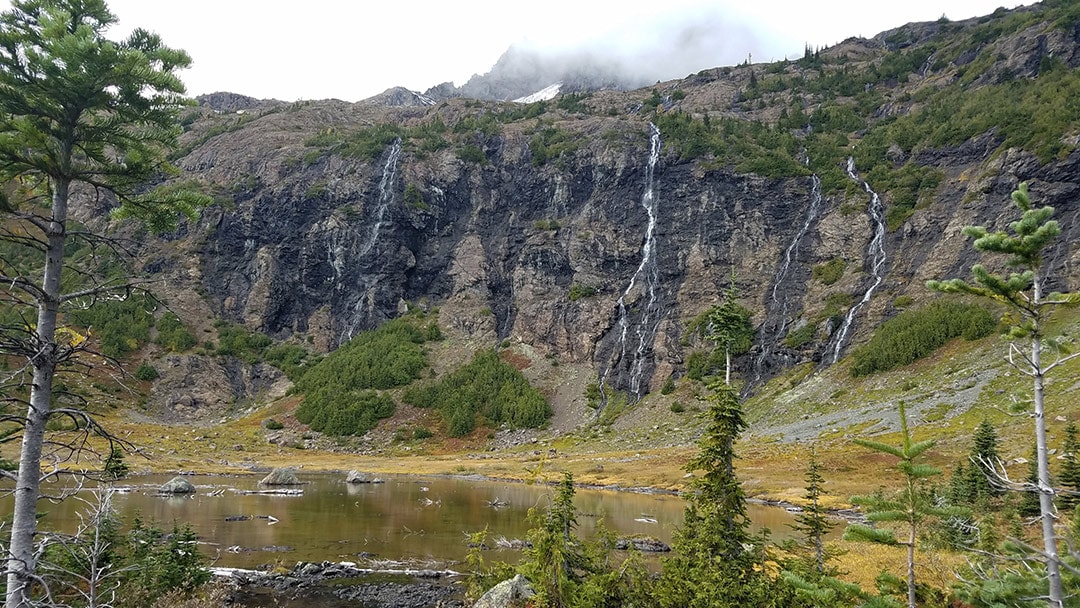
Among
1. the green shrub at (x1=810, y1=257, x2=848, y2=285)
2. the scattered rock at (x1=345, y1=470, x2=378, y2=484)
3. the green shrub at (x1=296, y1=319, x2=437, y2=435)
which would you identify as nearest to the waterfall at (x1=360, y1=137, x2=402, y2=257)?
the green shrub at (x1=296, y1=319, x2=437, y2=435)

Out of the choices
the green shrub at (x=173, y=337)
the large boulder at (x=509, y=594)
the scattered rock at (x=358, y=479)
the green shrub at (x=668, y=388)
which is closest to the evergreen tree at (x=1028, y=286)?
the large boulder at (x=509, y=594)

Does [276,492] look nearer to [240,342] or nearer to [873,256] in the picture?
[240,342]

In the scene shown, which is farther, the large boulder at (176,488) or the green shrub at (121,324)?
the green shrub at (121,324)

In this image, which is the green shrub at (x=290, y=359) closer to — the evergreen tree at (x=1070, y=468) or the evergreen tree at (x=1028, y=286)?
the evergreen tree at (x=1070, y=468)

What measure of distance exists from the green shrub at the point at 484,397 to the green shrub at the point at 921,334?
5311 centimetres

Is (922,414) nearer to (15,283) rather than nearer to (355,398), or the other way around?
(15,283)

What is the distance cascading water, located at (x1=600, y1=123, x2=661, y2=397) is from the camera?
11525 cm

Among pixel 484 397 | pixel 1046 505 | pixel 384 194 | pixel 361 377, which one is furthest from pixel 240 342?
pixel 1046 505

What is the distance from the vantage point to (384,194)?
543ft

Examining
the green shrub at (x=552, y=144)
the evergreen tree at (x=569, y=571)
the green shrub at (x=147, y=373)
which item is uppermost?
the green shrub at (x=552, y=144)

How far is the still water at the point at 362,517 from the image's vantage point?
31.4 metres

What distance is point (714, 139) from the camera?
154250mm

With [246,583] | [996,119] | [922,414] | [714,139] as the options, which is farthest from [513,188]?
[246,583]

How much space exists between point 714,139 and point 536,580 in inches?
6050
